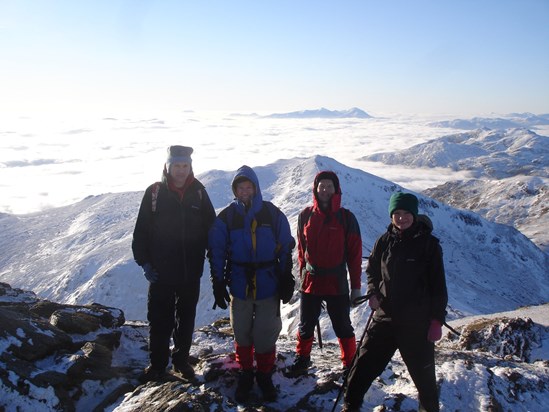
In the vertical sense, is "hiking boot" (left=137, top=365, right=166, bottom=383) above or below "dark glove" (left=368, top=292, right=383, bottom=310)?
below

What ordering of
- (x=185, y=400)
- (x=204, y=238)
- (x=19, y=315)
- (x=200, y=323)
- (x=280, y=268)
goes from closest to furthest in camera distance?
(x=185, y=400), (x=280, y=268), (x=204, y=238), (x=19, y=315), (x=200, y=323)

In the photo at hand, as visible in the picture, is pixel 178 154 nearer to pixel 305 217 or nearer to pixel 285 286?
pixel 305 217

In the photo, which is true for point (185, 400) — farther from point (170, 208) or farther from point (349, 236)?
point (349, 236)

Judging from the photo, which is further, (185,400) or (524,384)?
(524,384)

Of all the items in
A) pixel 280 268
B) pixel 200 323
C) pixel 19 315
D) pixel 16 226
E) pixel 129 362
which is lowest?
pixel 16 226

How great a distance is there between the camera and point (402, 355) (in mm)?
6078

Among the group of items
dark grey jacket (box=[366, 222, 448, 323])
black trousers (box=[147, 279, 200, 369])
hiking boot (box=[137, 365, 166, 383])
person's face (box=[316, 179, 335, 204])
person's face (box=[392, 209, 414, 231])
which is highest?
person's face (box=[316, 179, 335, 204])

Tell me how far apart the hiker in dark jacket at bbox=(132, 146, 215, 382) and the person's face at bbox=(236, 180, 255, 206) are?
32.1 inches

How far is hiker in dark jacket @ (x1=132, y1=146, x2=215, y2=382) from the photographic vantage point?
7254mm

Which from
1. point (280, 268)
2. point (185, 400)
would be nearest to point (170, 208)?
point (280, 268)

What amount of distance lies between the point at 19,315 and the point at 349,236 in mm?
7148

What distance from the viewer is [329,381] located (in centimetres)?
727

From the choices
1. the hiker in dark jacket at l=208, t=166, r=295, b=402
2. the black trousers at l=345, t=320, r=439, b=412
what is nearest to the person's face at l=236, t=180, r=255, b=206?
the hiker in dark jacket at l=208, t=166, r=295, b=402

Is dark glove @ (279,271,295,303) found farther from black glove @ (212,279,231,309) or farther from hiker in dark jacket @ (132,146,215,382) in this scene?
hiker in dark jacket @ (132,146,215,382)
